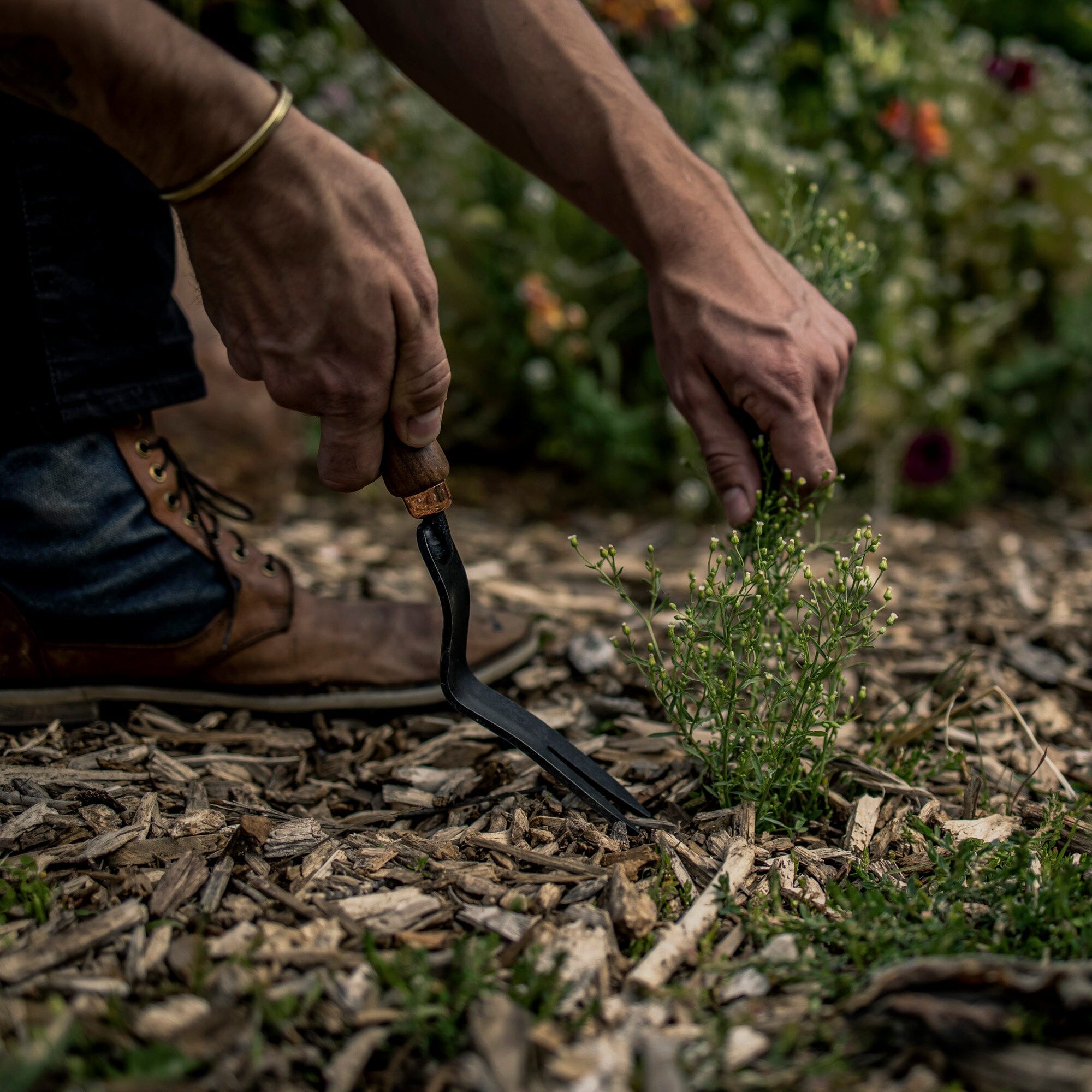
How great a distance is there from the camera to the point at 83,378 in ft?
5.27

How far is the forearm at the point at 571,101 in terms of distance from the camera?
1.59 metres

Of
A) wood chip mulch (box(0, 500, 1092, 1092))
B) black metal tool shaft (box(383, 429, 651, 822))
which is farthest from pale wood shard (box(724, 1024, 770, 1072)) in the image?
black metal tool shaft (box(383, 429, 651, 822))

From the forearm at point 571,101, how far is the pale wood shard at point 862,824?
1018 millimetres

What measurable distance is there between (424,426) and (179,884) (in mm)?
740

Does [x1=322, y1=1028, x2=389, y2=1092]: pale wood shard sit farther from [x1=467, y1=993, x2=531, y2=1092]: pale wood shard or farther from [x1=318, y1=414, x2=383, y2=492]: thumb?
[x1=318, y1=414, x2=383, y2=492]: thumb

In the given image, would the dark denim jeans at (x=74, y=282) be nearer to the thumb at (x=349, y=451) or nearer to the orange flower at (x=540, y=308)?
the thumb at (x=349, y=451)

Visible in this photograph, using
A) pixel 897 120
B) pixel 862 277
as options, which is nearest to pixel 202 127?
pixel 862 277

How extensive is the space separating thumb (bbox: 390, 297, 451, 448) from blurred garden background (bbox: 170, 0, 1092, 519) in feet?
6.10

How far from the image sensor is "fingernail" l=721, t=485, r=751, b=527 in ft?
5.38

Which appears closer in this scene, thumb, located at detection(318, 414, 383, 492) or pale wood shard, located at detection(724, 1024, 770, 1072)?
pale wood shard, located at detection(724, 1024, 770, 1072)

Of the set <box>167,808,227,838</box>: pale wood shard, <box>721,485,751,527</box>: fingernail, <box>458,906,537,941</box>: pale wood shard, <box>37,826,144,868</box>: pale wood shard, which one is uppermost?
<box>721,485,751,527</box>: fingernail

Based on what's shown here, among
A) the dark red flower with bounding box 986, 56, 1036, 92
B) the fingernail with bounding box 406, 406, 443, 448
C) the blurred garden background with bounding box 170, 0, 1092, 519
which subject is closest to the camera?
the fingernail with bounding box 406, 406, 443, 448

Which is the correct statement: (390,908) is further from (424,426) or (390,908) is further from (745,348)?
(745,348)

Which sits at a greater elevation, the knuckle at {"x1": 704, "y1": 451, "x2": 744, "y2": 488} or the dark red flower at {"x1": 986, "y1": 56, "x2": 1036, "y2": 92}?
the dark red flower at {"x1": 986, "y1": 56, "x2": 1036, "y2": 92}
